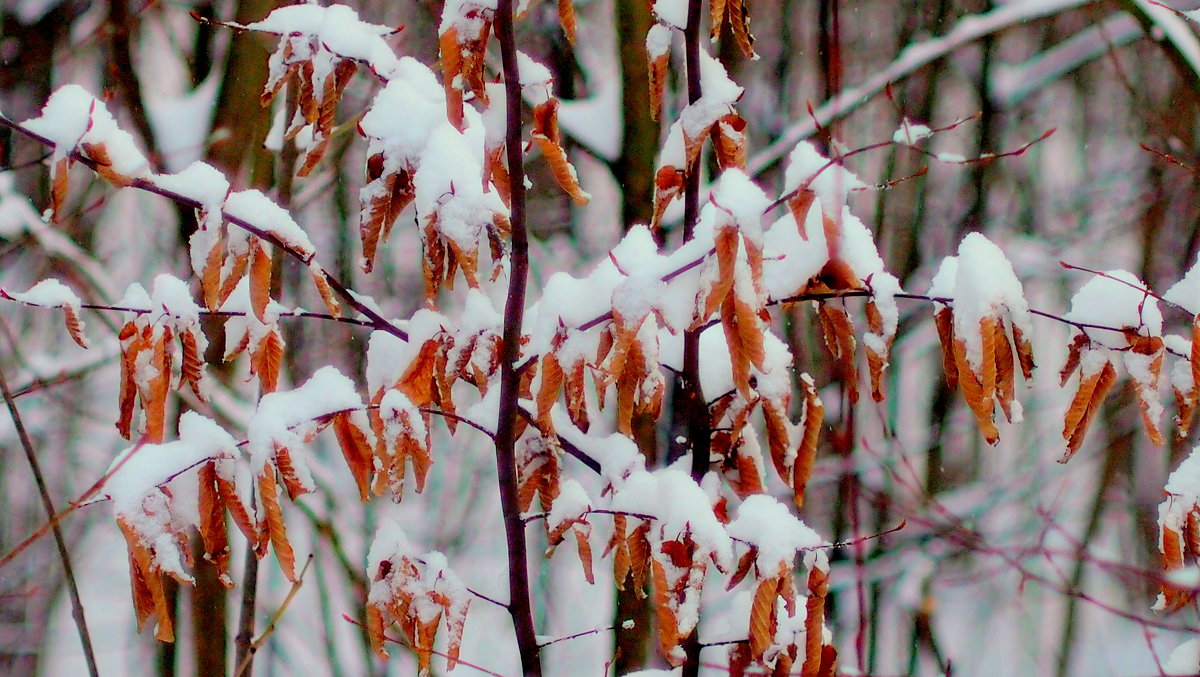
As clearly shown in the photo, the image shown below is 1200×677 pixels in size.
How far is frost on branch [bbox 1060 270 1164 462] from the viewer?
80 cm

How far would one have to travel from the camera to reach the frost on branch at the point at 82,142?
726mm

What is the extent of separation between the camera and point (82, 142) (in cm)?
73

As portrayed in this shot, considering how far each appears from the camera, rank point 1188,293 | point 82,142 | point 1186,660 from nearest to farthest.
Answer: point 82,142 → point 1188,293 → point 1186,660

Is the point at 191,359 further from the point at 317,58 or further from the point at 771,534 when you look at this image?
the point at 771,534

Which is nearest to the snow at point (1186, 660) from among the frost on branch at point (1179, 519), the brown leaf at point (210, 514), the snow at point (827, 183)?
the frost on branch at point (1179, 519)

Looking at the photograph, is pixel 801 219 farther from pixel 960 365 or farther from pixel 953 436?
pixel 953 436

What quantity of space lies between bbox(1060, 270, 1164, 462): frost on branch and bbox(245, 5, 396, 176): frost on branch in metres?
0.75

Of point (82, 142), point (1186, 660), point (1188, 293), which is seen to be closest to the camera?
point (82, 142)

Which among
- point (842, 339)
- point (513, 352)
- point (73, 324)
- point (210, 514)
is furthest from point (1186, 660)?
point (73, 324)

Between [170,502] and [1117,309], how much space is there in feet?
3.06

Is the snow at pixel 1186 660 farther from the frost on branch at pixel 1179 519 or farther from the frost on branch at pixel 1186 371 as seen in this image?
the frost on branch at pixel 1186 371

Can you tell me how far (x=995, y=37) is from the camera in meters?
3.25

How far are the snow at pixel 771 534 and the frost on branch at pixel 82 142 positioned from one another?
0.66m

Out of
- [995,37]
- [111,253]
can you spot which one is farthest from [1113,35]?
[111,253]
